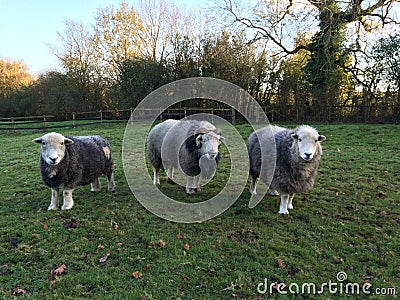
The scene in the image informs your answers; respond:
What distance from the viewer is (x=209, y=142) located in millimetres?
5359

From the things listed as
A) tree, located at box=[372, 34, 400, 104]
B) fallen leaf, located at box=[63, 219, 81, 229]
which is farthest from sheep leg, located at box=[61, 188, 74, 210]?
tree, located at box=[372, 34, 400, 104]

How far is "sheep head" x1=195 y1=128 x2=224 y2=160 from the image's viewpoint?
5.34 m

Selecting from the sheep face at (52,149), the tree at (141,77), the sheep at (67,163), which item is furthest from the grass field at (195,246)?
the tree at (141,77)

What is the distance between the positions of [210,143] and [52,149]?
2.79 m

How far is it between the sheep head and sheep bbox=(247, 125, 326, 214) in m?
0.96

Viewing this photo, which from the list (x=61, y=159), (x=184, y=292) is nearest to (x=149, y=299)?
(x=184, y=292)

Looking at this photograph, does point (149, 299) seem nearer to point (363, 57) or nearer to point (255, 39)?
point (255, 39)

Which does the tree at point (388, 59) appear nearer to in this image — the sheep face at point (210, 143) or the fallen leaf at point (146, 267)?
the sheep face at point (210, 143)

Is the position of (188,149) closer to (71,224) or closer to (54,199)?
(71,224)

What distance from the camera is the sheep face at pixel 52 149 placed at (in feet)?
15.5

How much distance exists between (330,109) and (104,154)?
16.8m

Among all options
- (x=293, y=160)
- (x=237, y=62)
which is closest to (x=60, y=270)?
(x=293, y=160)

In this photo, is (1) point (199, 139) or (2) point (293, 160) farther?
(1) point (199, 139)

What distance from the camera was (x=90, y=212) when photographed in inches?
200
